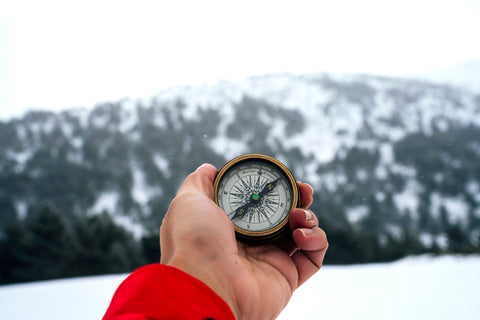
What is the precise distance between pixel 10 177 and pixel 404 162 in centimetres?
830

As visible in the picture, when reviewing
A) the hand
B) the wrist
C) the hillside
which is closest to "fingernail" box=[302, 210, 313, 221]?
the hand

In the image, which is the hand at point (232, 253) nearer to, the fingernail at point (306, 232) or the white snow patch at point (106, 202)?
the fingernail at point (306, 232)

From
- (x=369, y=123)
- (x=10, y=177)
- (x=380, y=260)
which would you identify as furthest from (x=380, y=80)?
(x=10, y=177)

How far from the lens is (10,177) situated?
21.2ft

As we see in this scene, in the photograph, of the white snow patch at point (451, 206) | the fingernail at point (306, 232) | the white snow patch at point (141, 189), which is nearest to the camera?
the fingernail at point (306, 232)

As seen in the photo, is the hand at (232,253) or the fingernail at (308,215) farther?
the fingernail at (308,215)

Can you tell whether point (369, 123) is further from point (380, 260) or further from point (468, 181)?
point (380, 260)

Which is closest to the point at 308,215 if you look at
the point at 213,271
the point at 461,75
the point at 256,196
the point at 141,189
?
the point at 256,196

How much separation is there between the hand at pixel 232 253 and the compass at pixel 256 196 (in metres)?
0.04

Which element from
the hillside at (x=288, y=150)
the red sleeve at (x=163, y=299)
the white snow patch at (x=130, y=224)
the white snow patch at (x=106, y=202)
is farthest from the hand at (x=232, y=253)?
the white snow patch at (x=106, y=202)

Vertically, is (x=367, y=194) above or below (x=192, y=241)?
below

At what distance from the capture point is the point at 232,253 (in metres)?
0.85

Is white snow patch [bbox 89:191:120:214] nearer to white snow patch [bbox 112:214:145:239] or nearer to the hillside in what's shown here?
the hillside

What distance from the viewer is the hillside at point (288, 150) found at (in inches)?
224
